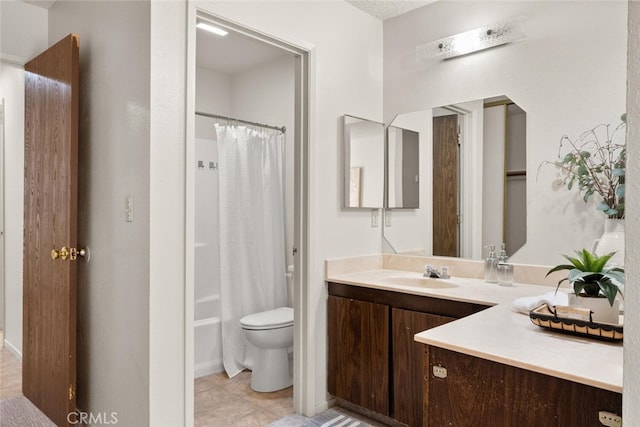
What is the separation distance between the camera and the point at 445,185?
2.72 m

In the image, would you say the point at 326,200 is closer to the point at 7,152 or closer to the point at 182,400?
the point at 182,400

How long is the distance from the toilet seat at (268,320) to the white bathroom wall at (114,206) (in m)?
0.96

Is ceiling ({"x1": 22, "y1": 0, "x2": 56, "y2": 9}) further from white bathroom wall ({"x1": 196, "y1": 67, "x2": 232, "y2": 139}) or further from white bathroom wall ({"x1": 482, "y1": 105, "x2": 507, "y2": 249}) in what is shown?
white bathroom wall ({"x1": 482, "y1": 105, "x2": 507, "y2": 249})

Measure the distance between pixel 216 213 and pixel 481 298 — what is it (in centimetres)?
209

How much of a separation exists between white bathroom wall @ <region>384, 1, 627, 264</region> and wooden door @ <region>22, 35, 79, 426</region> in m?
2.15

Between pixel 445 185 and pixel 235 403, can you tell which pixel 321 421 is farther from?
pixel 445 185

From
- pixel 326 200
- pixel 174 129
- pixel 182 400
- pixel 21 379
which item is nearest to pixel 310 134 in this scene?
pixel 326 200

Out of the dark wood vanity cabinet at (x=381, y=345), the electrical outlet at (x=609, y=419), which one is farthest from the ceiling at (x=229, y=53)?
the electrical outlet at (x=609, y=419)

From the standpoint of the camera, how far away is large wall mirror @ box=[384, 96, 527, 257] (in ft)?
7.79

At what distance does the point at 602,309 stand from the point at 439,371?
56 cm

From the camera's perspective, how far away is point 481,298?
193cm

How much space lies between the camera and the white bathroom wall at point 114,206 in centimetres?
180

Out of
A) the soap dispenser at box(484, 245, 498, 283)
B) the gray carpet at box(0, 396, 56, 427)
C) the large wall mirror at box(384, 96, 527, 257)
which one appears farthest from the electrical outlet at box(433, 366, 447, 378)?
the gray carpet at box(0, 396, 56, 427)

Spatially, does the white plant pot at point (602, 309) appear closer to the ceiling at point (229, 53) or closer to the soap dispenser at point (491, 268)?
the soap dispenser at point (491, 268)
